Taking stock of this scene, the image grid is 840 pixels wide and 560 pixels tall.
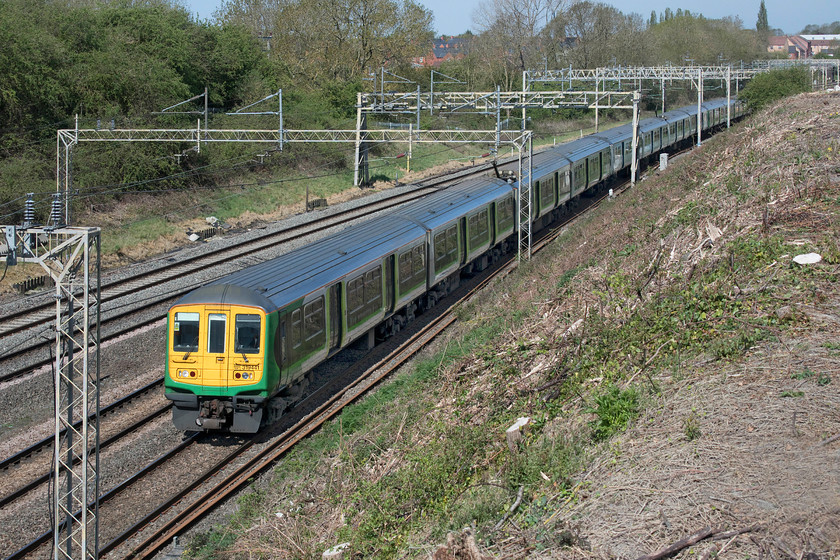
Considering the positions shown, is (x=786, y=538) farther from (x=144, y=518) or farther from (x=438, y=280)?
(x=438, y=280)

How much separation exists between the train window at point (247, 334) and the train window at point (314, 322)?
4.21ft

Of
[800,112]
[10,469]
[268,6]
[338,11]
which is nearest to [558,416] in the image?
[10,469]

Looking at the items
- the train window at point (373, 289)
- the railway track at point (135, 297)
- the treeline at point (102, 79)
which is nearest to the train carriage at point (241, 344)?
the train window at point (373, 289)

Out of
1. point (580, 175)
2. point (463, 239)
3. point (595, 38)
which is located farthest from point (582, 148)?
point (595, 38)

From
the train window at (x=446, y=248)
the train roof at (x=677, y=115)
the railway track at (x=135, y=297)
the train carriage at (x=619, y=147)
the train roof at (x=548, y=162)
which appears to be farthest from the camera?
the train roof at (x=677, y=115)

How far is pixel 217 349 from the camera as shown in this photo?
42.4ft

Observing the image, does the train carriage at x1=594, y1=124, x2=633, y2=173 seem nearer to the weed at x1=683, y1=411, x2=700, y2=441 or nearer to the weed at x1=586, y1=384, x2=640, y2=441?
the weed at x1=586, y1=384, x2=640, y2=441

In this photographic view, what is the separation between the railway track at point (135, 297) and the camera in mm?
17531

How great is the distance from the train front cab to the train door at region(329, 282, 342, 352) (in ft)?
7.09

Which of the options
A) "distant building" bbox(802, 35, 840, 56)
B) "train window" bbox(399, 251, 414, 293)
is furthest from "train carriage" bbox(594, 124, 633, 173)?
"distant building" bbox(802, 35, 840, 56)

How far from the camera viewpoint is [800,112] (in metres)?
23.4

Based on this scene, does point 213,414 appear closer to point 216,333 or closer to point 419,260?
point 216,333

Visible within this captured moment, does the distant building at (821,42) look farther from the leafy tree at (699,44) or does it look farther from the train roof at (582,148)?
the train roof at (582,148)

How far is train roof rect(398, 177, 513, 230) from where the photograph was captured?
2022 centimetres
